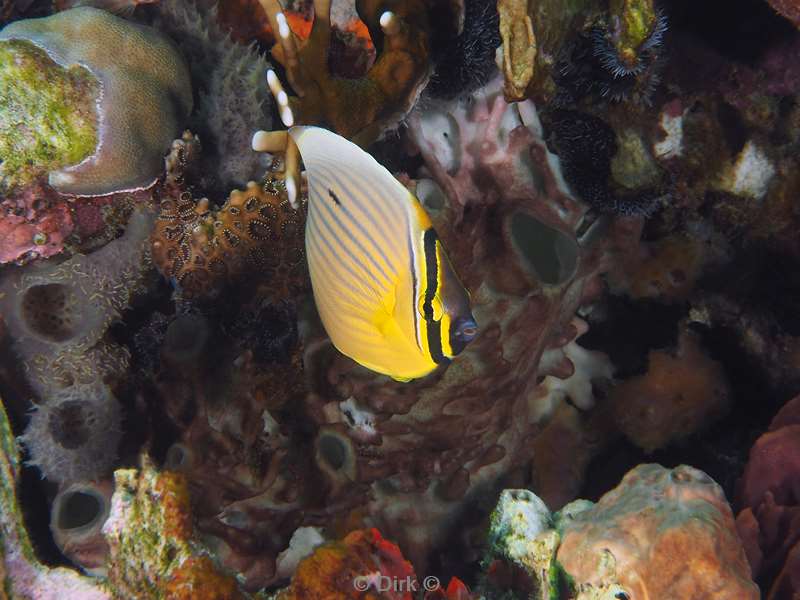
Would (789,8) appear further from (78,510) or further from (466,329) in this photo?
(78,510)

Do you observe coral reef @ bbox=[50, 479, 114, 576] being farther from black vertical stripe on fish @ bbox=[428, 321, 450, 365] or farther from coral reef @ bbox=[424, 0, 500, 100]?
coral reef @ bbox=[424, 0, 500, 100]

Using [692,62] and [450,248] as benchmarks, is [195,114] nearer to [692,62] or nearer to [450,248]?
[450,248]

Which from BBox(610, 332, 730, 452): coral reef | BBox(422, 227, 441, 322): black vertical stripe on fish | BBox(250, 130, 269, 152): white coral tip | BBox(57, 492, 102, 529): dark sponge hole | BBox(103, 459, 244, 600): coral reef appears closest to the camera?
BBox(422, 227, 441, 322): black vertical stripe on fish

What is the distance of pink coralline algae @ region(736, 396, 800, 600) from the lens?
2.20 m

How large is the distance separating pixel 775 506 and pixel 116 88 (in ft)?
10.8

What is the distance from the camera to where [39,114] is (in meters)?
2.33

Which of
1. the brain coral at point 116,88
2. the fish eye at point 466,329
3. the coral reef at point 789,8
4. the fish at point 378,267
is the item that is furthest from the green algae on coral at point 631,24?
the brain coral at point 116,88

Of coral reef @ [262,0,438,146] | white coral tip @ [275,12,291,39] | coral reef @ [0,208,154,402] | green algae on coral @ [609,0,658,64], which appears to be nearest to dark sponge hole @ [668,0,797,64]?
green algae on coral @ [609,0,658,64]

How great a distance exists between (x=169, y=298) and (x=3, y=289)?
716 mm

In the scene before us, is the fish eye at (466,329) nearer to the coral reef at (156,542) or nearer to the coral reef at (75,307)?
the coral reef at (156,542)

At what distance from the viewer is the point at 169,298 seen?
2857 mm

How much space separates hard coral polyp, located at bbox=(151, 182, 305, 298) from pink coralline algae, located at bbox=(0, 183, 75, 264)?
45 cm

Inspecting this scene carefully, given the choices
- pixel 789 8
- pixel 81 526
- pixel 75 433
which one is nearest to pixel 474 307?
pixel 789 8

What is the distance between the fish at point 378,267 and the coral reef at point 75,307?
52.2 inches
